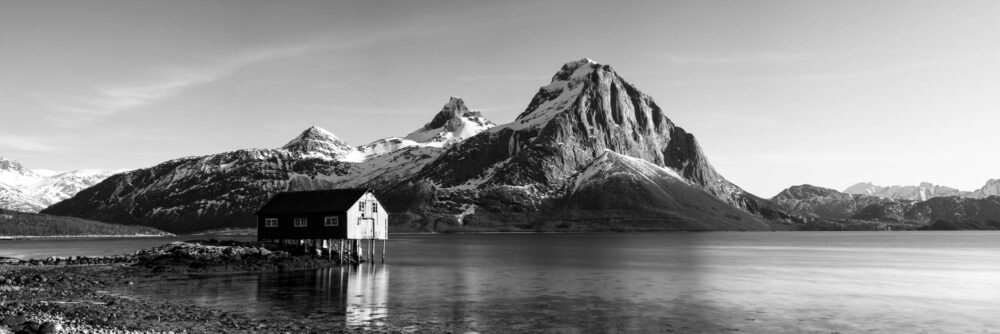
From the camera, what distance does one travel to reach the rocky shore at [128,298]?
38.1 metres

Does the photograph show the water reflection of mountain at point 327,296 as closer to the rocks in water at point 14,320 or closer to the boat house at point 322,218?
the boat house at point 322,218

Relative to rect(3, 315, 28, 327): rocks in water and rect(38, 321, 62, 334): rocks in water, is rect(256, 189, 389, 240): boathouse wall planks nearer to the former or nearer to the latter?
rect(3, 315, 28, 327): rocks in water

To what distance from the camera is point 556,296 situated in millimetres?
60312

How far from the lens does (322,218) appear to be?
98.1 meters

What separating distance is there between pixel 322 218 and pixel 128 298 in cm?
4410

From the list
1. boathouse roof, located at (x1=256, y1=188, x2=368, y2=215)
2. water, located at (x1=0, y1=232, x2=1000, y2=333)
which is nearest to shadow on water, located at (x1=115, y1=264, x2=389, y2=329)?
water, located at (x1=0, y1=232, x2=1000, y2=333)

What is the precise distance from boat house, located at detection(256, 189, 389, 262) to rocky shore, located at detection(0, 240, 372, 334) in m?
3.30

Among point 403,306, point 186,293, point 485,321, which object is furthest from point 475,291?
point 186,293

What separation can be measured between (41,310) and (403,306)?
2224 cm

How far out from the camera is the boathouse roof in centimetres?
9819

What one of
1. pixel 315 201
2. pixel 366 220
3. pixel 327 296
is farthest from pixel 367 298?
pixel 315 201

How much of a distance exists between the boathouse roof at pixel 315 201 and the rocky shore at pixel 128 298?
6.22 m

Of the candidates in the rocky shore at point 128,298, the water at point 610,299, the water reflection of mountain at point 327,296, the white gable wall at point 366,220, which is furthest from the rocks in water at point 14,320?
the white gable wall at point 366,220

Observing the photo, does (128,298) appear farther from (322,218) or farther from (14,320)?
(322,218)
